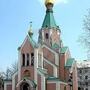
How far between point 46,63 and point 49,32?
5238 mm

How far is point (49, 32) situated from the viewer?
49812mm

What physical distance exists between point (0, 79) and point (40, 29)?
15157mm

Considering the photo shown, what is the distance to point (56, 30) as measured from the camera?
50656mm

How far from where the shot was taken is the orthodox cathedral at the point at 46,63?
4378 centimetres

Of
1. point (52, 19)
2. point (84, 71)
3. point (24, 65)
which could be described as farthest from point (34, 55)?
point (84, 71)

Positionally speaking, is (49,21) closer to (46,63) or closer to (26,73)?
(46,63)

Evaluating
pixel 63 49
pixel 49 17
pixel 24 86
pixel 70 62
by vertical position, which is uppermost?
pixel 49 17

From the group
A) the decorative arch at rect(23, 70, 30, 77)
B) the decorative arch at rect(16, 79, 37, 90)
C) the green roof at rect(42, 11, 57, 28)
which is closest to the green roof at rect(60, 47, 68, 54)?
the green roof at rect(42, 11, 57, 28)

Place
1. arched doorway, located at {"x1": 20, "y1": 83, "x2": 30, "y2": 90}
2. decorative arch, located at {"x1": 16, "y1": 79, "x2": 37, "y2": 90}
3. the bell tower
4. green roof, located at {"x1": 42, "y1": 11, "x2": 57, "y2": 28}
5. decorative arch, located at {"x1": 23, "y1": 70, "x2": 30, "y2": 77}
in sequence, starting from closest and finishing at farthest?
decorative arch, located at {"x1": 16, "y1": 79, "x2": 37, "y2": 90}
arched doorway, located at {"x1": 20, "y1": 83, "x2": 30, "y2": 90}
decorative arch, located at {"x1": 23, "y1": 70, "x2": 30, "y2": 77}
the bell tower
green roof, located at {"x1": 42, "y1": 11, "x2": 57, "y2": 28}

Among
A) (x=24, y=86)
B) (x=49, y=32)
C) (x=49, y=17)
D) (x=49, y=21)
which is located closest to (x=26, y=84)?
(x=24, y=86)

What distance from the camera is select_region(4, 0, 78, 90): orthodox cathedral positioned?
4378cm

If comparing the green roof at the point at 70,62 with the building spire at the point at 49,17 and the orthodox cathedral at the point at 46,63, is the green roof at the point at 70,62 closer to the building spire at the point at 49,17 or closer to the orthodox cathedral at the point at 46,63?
the orthodox cathedral at the point at 46,63

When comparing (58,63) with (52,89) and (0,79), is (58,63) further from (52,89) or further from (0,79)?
(0,79)

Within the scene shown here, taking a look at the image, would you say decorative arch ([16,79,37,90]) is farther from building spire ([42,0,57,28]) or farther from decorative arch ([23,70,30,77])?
building spire ([42,0,57,28])
